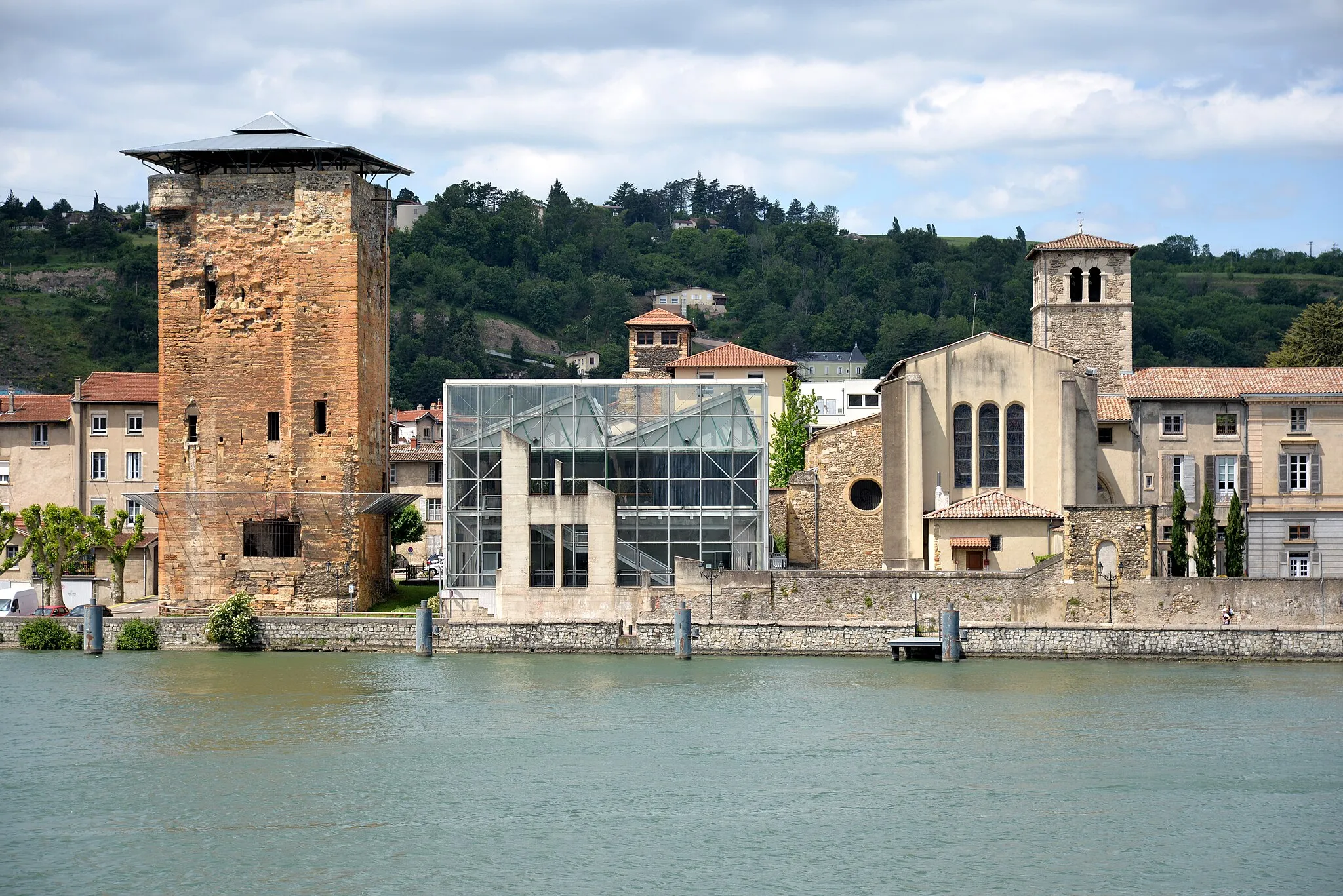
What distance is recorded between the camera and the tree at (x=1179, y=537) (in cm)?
4559

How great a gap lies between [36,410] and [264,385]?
52.2 feet

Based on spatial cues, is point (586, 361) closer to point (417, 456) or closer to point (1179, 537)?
point (417, 456)

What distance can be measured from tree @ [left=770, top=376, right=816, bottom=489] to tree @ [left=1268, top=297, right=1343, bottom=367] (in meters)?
19.2

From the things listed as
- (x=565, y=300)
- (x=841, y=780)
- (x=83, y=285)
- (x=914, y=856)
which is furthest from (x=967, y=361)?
(x=565, y=300)

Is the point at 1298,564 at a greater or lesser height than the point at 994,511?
lesser

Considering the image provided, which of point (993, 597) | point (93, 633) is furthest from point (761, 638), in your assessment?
point (93, 633)

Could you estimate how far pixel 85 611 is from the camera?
146 feet

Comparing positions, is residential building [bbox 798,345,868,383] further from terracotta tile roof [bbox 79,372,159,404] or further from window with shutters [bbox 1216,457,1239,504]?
window with shutters [bbox 1216,457,1239,504]

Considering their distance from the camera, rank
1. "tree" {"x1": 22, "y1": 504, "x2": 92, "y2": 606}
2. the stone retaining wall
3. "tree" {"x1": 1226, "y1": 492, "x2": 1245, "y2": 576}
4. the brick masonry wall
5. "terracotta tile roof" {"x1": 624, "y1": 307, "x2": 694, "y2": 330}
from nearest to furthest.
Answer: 1. the stone retaining wall
2. "tree" {"x1": 1226, "y1": 492, "x2": 1245, "y2": 576}
3. the brick masonry wall
4. "tree" {"x1": 22, "y1": 504, "x2": 92, "y2": 606}
5. "terracotta tile roof" {"x1": 624, "y1": 307, "x2": 694, "y2": 330}

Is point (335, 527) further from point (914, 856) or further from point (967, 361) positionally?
point (914, 856)

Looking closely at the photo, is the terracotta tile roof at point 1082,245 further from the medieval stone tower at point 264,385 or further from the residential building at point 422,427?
the residential building at point 422,427

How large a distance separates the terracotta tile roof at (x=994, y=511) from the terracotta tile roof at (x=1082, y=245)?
12351 millimetres

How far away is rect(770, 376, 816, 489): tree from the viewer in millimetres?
60281

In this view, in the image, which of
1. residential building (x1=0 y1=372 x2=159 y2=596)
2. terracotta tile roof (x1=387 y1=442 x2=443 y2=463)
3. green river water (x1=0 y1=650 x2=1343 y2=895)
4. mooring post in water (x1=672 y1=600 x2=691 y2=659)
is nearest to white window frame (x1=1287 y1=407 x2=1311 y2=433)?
green river water (x1=0 y1=650 x2=1343 y2=895)
